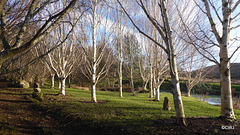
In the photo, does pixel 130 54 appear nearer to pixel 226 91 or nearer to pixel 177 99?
pixel 226 91

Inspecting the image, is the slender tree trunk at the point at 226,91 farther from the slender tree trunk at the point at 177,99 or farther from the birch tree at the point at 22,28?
the birch tree at the point at 22,28

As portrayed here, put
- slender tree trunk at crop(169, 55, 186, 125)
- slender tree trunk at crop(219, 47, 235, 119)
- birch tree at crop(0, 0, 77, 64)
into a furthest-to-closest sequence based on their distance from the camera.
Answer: slender tree trunk at crop(219, 47, 235, 119) → slender tree trunk at crop(169, 55, 186, 125) → birch tree at crop(0, 0, 77, 64)

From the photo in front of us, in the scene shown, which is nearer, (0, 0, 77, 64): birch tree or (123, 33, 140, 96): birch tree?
(0, 0, 77, 64): birch tree

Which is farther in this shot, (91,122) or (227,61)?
(91,122)

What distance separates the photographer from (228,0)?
4539mm

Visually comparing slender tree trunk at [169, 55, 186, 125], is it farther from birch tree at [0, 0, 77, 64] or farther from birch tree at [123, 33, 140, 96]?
birch tree at [123, 33, 140, 96]

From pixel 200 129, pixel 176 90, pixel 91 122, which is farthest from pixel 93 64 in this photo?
pixel 200 129

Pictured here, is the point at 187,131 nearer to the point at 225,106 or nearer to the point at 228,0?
the point at 225,106

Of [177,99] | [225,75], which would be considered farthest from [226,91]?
[177,99]

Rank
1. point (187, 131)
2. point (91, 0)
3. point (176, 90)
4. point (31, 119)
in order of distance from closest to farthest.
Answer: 1. point (187, 131)
2. point (176, 90)
3. point (31, 119)
4. point (91, 0)

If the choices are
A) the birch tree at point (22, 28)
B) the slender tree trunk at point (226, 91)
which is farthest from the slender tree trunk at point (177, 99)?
the birch tree at point (22, 28)

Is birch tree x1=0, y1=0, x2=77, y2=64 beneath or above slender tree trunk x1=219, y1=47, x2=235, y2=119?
above

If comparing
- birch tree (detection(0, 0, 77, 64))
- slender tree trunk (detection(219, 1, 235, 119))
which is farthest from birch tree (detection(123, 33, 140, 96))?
birch tree (detection(0, 0, 77, 64))

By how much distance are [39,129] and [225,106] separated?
534 cm
